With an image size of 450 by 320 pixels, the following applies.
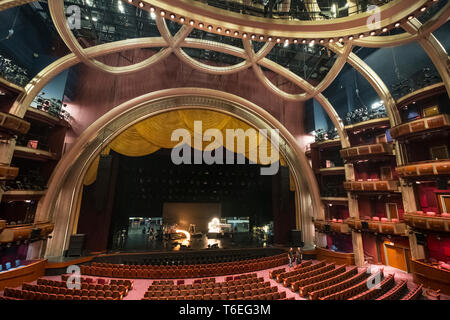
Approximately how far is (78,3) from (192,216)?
19.6 meters

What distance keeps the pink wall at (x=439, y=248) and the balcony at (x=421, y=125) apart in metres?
6.20

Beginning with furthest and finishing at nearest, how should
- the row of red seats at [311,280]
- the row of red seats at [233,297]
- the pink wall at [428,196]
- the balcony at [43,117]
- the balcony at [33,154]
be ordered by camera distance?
the balcony at [43,117]
the balcony at [33,154]
the pink wall at [428,196]
the row of red seats at [311,280]
the row of red seats at [233,297]

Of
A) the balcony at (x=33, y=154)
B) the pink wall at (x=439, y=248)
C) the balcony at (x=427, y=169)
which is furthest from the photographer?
the balcony at (x=33, y=154)

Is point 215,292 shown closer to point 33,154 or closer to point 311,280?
point 311,280

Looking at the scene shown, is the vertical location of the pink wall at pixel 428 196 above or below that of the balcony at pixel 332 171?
below

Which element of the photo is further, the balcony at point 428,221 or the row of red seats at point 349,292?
the balcony at point 428,221

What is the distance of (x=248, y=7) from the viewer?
9672mm

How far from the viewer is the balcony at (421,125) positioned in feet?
34.9

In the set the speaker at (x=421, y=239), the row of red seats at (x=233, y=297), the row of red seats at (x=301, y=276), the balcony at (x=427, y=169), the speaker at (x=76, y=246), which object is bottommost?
the row of red seats at (x=301, y=276)

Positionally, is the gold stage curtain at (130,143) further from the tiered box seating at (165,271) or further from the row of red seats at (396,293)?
the row of red seats at (396,293)

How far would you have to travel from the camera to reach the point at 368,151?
14.5 meters

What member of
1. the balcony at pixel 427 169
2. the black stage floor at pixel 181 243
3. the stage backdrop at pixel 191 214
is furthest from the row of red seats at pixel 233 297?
the stage backdrop at pixel 191 214

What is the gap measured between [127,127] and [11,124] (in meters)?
7.04

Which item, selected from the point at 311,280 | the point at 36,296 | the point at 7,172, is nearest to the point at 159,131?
the point at 7,172
